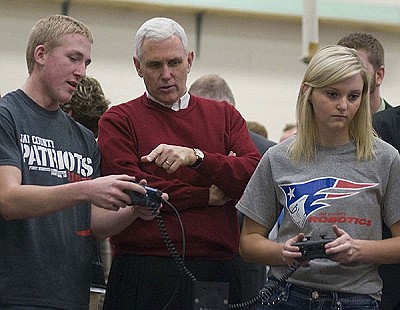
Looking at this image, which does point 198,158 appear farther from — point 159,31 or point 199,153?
point 159,31

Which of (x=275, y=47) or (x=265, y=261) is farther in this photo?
(x=275, y=47)

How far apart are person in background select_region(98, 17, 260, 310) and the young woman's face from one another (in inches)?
13.3

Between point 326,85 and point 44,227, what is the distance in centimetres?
86

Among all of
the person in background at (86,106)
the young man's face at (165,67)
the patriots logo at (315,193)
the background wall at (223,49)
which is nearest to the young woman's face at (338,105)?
the patriots logo at (315,193)

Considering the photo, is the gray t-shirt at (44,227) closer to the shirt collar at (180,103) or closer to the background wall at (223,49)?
the shirt collar at (180,103)

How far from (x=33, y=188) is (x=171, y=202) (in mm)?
470

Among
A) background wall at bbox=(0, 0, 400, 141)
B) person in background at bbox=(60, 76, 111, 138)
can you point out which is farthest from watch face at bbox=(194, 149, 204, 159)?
background wall at bbox=(0, 0, 400, 141)

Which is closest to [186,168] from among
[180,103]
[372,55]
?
[180,103]

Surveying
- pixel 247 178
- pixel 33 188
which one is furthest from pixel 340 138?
pixel 33 188

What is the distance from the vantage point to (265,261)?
2426 mm

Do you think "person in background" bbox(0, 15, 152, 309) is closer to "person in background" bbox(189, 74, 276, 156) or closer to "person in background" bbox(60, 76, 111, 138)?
"person in background" bbox(60, 76, 111, 138)


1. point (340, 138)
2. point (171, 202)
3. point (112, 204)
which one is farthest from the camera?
point (171, 202)

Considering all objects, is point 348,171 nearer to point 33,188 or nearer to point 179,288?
point 179,288

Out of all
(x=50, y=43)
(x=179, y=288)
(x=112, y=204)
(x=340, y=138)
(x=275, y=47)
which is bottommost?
(x=179, y=288)
